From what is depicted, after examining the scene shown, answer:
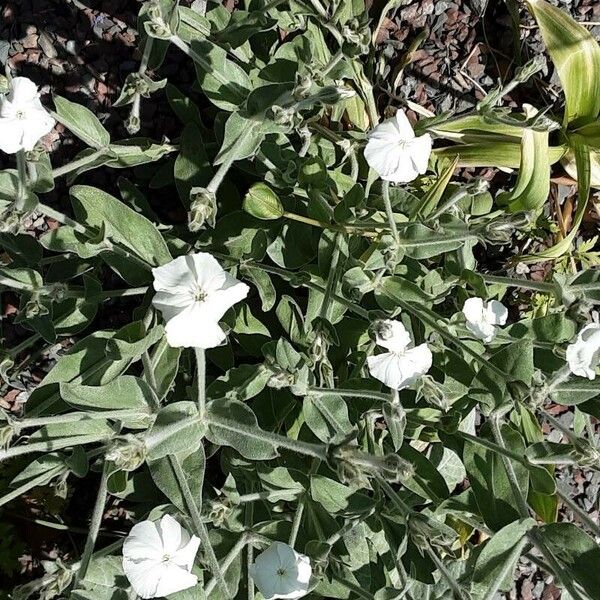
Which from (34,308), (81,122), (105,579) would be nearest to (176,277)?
(34,308)

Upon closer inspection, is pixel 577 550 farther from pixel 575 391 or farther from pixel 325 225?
pixel 325 225

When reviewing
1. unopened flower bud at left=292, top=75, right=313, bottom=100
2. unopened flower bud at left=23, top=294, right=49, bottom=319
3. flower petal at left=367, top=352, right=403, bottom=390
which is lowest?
flower petal at left=367, top=352, right=403, bottom=390

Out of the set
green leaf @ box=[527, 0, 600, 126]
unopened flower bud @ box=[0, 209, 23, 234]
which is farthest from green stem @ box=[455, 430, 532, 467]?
green leaf @ box=[527, 0, 600, 126]

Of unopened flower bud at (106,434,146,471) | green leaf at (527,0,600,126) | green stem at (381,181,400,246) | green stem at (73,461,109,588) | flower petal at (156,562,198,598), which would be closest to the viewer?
unopened flower bud at (106,434,146,471)

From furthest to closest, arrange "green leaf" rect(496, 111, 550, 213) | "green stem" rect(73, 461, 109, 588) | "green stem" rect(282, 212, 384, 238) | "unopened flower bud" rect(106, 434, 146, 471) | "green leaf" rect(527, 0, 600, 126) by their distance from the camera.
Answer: "green leaf" rect(527, 0, 600, 126) < "green leaf" rect(496, 111, 550, 213) < "green stem" rect(282, 212, 384, 238) < "green stem" rect(73, 461, 109, 588) < "unopened flower bud" rect(106, 434, 146, 471)

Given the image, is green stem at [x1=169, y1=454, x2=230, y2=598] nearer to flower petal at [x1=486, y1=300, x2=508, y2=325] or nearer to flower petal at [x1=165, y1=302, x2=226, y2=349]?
flower petal at [x1=165, y1=302, x2=226, y2=349]

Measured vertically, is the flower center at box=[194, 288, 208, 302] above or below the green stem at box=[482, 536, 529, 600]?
above

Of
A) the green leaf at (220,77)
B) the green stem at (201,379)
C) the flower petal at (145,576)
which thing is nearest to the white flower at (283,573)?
the flower petal at (145,576)

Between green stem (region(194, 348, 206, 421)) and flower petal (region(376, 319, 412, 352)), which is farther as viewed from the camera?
flower petal (region(376, 319, 412, 352))
